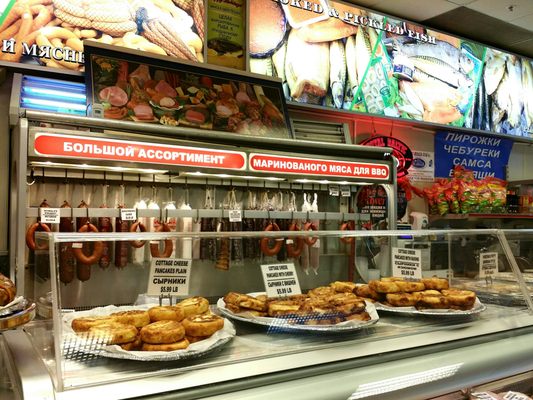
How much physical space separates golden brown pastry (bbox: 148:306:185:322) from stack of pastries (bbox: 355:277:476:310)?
0.78 metres

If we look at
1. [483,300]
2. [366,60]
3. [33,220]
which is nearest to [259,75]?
[366,60]

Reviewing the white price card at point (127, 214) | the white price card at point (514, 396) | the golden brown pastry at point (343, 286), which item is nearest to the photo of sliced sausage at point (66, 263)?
the golden brown pastry at point (343, 286)

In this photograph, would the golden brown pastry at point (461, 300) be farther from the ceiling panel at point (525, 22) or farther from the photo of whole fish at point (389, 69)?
the ceiling panel at point (525, 22)

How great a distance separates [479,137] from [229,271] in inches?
199

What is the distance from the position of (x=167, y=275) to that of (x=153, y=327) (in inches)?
9.0

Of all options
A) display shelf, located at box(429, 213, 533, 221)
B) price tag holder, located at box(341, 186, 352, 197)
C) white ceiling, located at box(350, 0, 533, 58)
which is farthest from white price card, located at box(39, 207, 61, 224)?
display shelf, located at box(429, 213, 533, 221)

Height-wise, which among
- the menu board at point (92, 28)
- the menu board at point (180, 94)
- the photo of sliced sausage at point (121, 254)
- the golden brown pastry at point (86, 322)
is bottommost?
the golden brown pastry at point (86, 322)

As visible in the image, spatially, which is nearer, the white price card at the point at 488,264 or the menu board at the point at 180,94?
the white price card at the point at 488,264

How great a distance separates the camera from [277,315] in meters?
1.52

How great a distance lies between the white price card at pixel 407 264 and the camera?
6.50ft

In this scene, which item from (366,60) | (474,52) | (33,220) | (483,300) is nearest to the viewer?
(483,300)

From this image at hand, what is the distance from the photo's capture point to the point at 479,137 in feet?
19.5

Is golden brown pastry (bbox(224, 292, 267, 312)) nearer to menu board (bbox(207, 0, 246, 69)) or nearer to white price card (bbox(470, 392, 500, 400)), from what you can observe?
white price card (bbox(470, 392, 500, 400))

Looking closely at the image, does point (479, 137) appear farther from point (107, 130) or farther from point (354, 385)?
point (354, 385)
